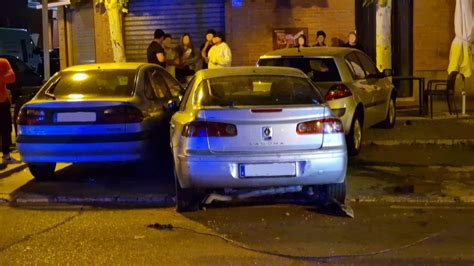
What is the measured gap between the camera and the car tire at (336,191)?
23.7 ft

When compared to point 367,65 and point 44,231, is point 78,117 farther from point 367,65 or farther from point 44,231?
point 367,65

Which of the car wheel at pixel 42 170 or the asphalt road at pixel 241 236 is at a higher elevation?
the car wheel at pixel 42 170

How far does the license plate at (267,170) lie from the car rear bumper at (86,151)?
2.05 m

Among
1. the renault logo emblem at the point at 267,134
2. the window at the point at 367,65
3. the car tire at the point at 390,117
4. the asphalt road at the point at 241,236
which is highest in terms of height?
the window at the point at 367,65

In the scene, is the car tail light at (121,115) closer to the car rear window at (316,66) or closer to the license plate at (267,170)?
the license plate at (267,170)

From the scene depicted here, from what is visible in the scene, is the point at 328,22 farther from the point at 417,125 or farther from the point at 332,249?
the point at 332,249

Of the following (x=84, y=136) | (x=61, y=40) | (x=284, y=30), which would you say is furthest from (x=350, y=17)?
(x=84, y=136)

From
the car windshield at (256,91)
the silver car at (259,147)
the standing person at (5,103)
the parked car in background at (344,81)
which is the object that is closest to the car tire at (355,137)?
the parked car in background at (344,81)

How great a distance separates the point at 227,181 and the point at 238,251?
3.23 feet

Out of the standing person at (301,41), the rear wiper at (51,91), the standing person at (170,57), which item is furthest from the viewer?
the standing person at (301,41)

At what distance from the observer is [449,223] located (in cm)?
689

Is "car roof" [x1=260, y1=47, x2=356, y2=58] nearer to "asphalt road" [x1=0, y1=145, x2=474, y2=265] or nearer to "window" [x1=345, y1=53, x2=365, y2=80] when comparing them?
"window" [x1=345, y1=53, x2=365, y2=80]

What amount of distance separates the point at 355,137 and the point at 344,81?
84 cm

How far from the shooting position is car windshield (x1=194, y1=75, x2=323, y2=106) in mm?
7191
